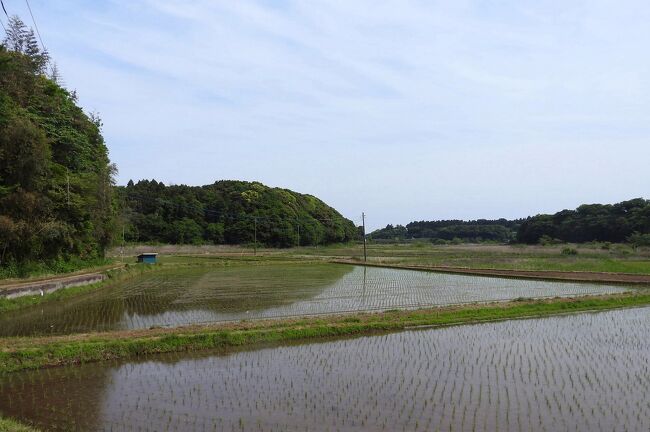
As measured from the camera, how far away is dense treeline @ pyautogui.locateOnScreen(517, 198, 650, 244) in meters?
57.2

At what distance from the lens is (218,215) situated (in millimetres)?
68438

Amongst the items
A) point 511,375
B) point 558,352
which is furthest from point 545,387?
point 558,352

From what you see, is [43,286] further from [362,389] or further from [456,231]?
[456,231]

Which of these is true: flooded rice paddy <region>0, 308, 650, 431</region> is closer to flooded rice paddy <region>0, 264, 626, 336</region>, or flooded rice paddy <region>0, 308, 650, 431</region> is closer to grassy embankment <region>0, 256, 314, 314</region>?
flooded rice paddy <region>0, 264, 626, 336</region>

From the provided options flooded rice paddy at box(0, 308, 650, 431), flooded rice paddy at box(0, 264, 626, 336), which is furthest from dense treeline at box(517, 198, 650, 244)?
flooded rice paddy at box(0, 308, 650, 431)

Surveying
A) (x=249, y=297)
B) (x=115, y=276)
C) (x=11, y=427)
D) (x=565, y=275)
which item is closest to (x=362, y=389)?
(x=11, y=427)

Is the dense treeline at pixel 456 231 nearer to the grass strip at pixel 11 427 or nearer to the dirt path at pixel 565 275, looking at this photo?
the dirt path at pixel 565 275

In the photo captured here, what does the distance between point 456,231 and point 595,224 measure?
5957 centimetres

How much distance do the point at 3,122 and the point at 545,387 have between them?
63.9 ft

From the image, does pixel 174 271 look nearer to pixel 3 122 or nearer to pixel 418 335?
pixel 3 122

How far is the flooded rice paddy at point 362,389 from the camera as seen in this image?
6117 mm

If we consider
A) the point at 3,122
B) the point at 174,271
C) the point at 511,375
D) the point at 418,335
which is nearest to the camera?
the point at 511,375

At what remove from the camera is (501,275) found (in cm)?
2570

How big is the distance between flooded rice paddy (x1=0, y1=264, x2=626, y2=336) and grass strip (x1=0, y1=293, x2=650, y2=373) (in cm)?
166
